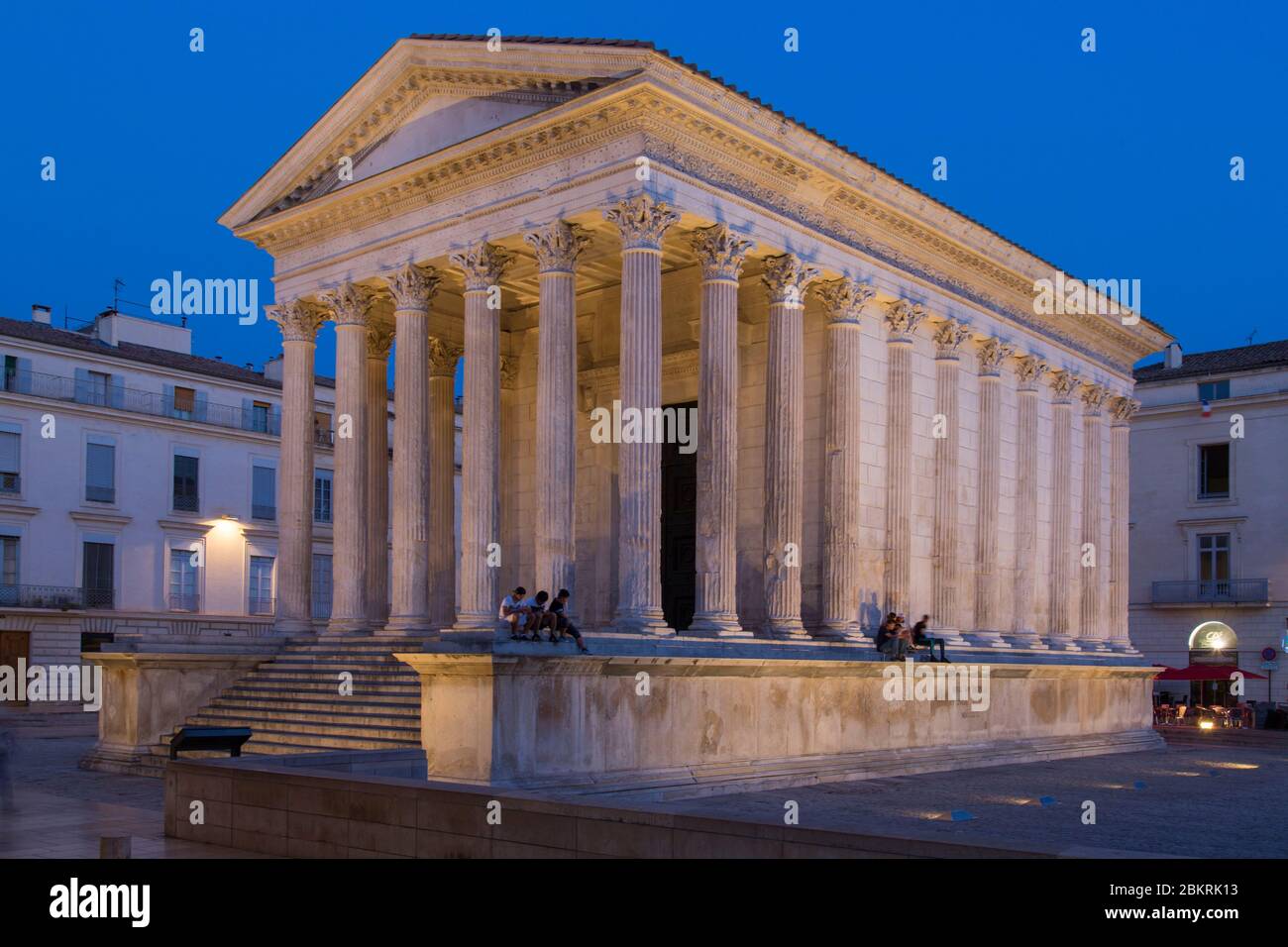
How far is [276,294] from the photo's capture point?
89.9ft

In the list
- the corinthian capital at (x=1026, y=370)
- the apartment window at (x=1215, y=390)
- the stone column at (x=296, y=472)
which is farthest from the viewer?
the apartment window at (x=1215, y=390)

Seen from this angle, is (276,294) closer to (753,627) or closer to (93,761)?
(93,761)

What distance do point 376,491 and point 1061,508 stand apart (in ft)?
51.7

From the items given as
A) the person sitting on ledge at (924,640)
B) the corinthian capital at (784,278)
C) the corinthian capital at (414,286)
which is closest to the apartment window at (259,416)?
the corinthian capital at (414,286)

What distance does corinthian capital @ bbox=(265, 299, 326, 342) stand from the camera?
27.0 metres

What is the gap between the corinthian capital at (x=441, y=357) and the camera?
29.0m

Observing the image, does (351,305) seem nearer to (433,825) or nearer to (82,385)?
(433,825)

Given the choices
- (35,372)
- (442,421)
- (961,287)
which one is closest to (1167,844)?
(961,287)

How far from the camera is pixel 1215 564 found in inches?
1977

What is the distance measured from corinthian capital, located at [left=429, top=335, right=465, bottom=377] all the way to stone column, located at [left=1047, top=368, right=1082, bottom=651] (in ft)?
45.5

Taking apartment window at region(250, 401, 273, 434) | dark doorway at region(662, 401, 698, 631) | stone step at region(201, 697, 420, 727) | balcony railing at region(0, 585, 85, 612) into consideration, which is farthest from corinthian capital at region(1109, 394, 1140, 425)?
balcony railing at region(0, 585, 85, 612)

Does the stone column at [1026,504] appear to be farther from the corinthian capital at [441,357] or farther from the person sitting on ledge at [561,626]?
the person sitting on ledge at [561,626]

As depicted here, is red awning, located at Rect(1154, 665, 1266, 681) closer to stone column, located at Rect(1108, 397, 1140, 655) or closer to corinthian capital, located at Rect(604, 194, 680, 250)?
stone column, located at Rect(1108, 397, 1140, 655)

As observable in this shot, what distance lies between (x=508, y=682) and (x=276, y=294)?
12846mm
